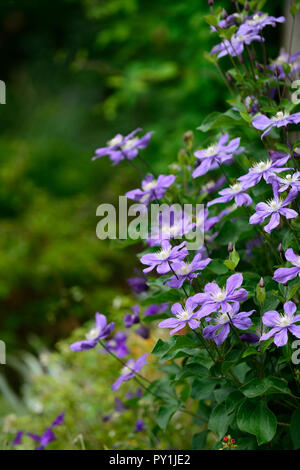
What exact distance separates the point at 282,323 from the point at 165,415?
440 mm

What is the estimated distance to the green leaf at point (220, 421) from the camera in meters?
1.09

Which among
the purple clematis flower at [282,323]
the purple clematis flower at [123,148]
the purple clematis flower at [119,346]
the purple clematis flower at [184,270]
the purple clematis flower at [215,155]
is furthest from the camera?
the purple clematis flower at [119,346]

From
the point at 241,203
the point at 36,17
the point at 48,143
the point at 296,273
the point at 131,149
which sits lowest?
the point at 296,273

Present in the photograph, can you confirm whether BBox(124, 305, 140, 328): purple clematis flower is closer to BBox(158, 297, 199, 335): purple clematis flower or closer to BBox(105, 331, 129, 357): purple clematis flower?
BBox(105, 331, 129, 357): purple clematis flower

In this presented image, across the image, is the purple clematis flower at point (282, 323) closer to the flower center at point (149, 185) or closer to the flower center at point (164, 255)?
the flower center at point (164, 255)

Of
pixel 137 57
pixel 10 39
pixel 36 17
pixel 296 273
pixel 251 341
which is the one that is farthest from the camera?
pixel 10 39

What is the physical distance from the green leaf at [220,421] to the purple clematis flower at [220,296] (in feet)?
0.95

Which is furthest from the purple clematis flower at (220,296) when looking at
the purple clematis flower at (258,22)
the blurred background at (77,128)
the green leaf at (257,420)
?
the blurred background at (77,128)

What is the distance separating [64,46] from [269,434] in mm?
4598

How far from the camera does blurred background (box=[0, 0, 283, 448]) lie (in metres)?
3.01

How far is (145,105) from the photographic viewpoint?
4.23m

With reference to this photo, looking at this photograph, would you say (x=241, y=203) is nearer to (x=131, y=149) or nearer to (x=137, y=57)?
(x=131, y=149)

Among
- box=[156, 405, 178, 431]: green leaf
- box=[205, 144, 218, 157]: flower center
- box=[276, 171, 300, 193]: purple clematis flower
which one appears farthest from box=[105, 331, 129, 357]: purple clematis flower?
box=[276, 171, 300, 193]: purple clematis flower

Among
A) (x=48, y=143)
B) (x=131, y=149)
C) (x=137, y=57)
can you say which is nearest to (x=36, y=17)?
(x=48, y=143)
